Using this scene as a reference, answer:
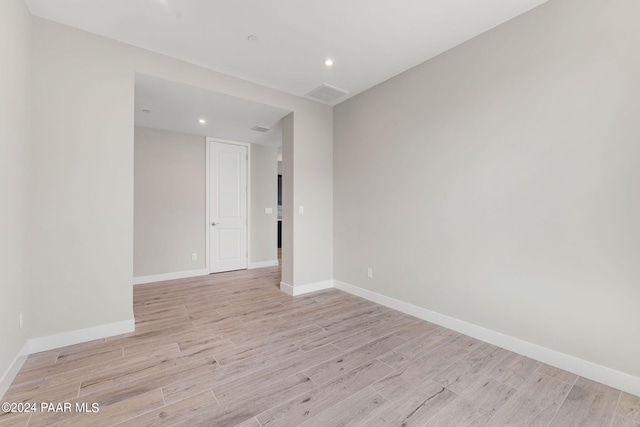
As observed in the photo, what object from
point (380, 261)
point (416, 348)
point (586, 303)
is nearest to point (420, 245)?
point (380, 261)

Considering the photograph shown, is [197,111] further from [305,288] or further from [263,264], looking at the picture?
[263,264]

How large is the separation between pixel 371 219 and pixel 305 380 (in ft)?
7.23

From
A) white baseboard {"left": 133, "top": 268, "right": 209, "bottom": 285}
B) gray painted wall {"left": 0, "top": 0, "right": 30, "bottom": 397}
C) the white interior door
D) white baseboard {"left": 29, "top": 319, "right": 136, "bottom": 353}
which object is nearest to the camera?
gray painted wall {"left": 0, "top": 0, "right": 30, "bottom": 397}

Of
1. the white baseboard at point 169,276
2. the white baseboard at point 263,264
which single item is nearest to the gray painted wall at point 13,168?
the white baseboard at point 169,276

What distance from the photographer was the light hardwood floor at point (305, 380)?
62.4 inches

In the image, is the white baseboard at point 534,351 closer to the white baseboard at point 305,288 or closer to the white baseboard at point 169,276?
the white baseboard at point 305,288

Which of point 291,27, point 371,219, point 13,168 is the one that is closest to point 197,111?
point 291,27

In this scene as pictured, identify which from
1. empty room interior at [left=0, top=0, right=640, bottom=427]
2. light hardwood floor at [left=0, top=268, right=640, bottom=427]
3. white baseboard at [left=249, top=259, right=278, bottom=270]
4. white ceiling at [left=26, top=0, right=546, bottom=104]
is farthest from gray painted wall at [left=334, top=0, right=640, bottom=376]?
white baseboard at [left=249, top=259, right=278, bottom=270]

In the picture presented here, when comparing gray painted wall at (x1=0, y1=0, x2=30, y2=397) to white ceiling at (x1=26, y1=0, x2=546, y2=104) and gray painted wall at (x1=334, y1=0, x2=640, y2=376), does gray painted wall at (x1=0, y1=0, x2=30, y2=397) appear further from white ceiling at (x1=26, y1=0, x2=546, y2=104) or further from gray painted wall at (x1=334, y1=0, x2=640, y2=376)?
gray painted wall at (x1=334, y1=0, x2=640, y2=376)

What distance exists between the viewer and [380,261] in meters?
3.52

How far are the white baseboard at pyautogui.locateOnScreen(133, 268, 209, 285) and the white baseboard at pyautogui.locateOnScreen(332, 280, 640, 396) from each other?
354cm

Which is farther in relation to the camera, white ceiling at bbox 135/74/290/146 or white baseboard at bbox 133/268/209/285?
white baseboard at bbox 133/268/209/285

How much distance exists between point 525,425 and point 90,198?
12.2ft

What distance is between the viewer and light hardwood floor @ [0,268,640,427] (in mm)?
1584
